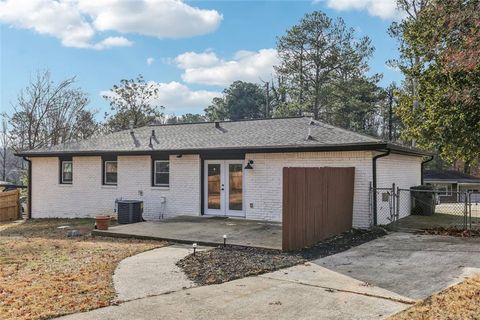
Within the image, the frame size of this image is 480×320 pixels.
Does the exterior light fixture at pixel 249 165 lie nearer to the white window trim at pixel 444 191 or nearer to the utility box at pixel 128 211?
the utility box at pixel 128 211

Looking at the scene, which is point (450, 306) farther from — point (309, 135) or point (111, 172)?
point (111, 172)

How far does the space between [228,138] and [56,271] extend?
28.2 feet

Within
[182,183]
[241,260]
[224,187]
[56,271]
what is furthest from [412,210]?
[56,271]

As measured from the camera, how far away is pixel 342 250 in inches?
353

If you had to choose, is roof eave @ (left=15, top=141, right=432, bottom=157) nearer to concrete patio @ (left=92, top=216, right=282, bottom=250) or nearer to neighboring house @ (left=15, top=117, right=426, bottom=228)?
neighboring house @ (left=15, top=117, right=426, bottom=228)

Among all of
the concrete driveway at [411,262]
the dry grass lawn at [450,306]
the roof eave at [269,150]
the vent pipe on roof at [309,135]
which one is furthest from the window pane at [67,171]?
the dry grass lawn at [450,306]

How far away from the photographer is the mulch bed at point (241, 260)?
696cm

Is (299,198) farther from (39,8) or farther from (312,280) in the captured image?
(39,8)

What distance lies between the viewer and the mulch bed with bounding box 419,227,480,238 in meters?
10.6

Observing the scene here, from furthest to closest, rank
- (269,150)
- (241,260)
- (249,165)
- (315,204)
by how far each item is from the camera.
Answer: (249,165) → (269,150) → (315,204) → (241,260)

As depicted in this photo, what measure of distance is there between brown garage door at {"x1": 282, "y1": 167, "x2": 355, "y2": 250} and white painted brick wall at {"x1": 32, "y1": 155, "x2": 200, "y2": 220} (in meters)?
5.25

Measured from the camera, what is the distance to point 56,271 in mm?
7414

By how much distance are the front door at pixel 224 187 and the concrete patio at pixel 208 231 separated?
64 centimetres

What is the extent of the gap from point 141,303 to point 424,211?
12.8 meters
